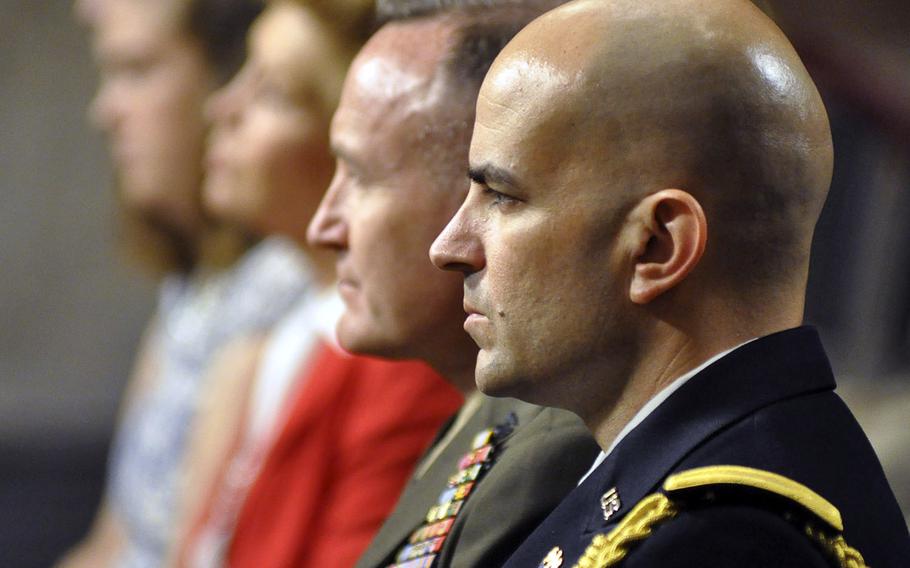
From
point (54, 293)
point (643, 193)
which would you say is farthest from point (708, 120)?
point (54, 293)

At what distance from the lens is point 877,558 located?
942 millimetres

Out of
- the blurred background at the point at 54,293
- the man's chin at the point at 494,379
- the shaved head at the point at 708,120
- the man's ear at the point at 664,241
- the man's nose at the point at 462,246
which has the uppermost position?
the shaved head at the point at 708,120

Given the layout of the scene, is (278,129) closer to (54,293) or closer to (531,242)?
(531,242)

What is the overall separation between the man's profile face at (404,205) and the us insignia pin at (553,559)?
38 cm

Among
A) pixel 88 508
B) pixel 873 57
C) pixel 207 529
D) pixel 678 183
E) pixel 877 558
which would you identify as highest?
pixel 678 183

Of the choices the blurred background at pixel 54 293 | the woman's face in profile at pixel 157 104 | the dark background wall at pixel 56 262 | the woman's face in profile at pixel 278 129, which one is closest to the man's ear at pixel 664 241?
the woman's face in profile at pixel 278 129

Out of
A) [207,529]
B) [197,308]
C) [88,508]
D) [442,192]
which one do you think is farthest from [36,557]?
[442,192]

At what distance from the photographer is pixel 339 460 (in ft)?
5.74

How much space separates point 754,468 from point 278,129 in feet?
3.64

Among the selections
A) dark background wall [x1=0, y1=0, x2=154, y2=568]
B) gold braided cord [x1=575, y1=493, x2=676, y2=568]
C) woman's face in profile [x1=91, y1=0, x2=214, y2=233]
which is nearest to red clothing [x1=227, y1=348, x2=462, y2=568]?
gold braided cord [x1=575, y1=493, x2=676, y2=568]

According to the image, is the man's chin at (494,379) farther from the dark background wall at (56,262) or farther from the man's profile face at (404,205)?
the dark background wall at (56,262)

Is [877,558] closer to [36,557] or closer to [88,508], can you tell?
[36,557]

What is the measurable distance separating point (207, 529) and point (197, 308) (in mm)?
768

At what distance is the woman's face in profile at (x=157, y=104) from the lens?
8.84 ft
